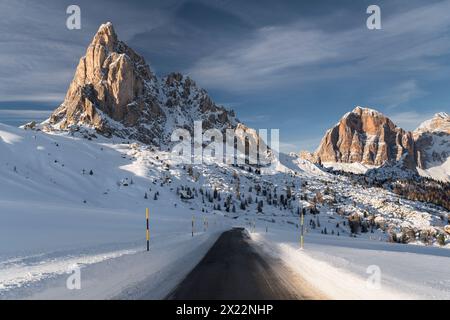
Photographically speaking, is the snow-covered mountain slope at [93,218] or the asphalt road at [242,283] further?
the snow-covered mountain slope at [93,218]

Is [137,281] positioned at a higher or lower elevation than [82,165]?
lower

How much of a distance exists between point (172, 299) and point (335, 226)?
201 metres

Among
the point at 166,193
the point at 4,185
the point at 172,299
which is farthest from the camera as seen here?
the point at 166,193

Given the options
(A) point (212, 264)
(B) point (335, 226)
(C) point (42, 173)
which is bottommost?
(B) point (335, 226)

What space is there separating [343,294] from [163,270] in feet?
22.0

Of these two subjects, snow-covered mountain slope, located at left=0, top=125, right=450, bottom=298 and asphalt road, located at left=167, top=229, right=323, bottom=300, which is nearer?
asphalt road, located at left=167, top=229, right=323, bottom=300

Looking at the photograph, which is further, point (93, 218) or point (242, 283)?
point (93, 218)

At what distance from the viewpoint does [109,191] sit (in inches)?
5787

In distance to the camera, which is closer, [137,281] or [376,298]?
[376,298]

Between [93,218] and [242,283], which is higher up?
[242,283]

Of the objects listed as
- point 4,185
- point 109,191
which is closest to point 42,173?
point 109,191

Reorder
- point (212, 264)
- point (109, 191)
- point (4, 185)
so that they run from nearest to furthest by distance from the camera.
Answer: point (212, 264) → point (4, 185) → point (109, 191)

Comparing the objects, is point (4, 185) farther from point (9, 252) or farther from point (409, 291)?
point (409, 291)

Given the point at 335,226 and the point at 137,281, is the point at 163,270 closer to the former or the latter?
the point at 137,281
